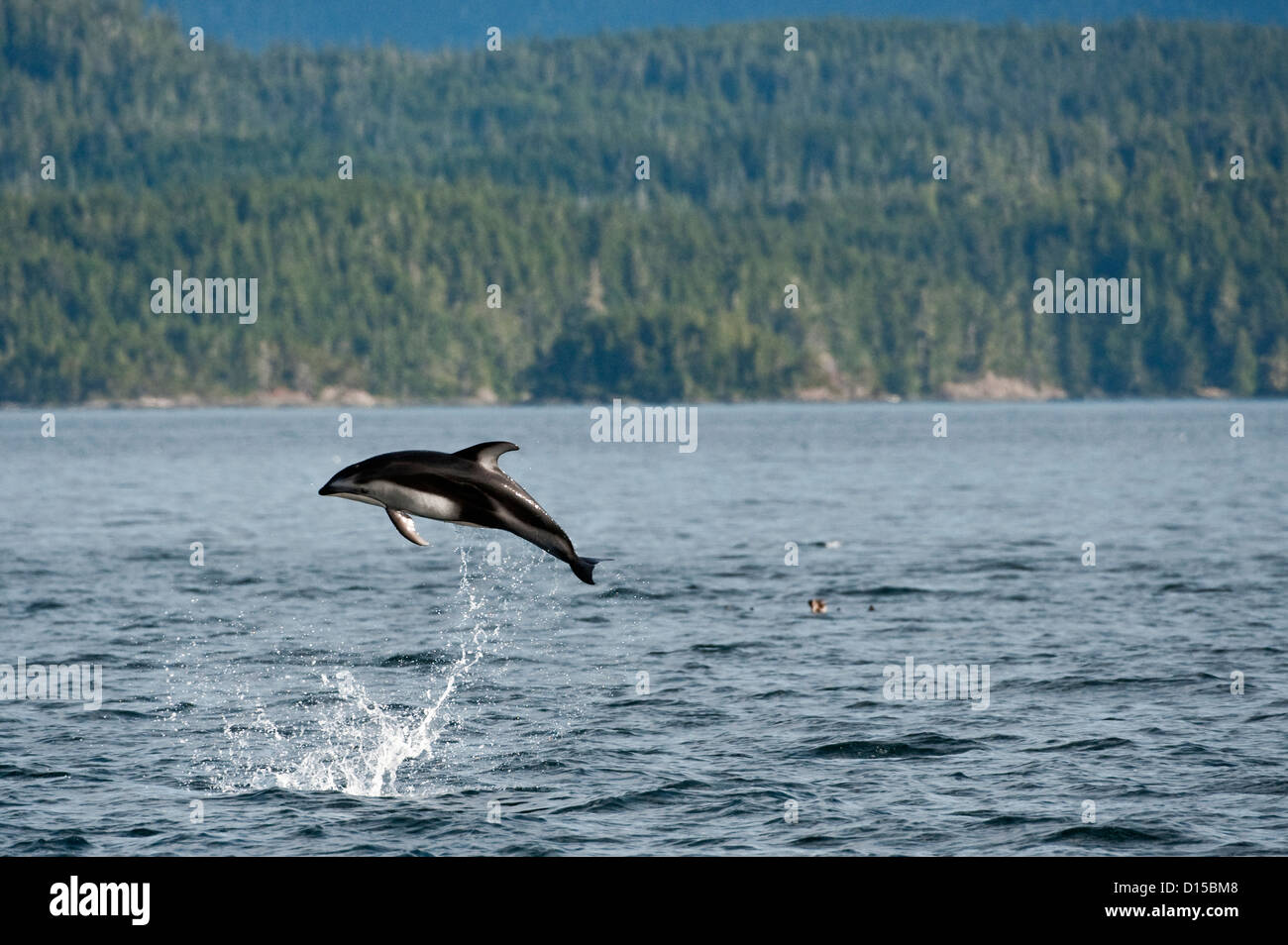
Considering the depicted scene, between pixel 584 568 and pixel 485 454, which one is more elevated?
pixel 485 454

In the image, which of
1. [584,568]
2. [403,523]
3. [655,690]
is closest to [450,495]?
[403,523]

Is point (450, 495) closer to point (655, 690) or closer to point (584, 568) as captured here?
point (584, 568)

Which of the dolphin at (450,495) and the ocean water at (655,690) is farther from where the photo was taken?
the ocean water at (655,690)

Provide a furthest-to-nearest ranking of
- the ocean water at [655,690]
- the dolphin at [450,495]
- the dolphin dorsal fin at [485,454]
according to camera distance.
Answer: the ocean water at [655,690] < the dolphin dorsal fin at [485,454] < the dolphin at [450,495]

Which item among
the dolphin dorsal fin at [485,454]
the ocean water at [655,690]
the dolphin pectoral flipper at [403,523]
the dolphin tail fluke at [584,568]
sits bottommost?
the ocean water at [655,690]

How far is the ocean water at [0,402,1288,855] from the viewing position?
67.1 ft

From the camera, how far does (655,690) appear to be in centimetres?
2852

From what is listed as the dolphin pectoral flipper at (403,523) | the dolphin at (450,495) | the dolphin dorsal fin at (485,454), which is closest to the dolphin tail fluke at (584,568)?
the dolphin at (450,495)

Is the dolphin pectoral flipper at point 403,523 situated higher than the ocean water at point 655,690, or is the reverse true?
the dolphin pectoral flipper at point 403,523

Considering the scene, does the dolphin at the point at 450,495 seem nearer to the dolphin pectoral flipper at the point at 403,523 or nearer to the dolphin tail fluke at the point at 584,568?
the dolphin tail fluke at the point at 584,568

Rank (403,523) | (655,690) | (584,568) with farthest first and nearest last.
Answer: (655,690), (403,523), (584,568)

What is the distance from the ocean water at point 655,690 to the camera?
2045 centimetres
